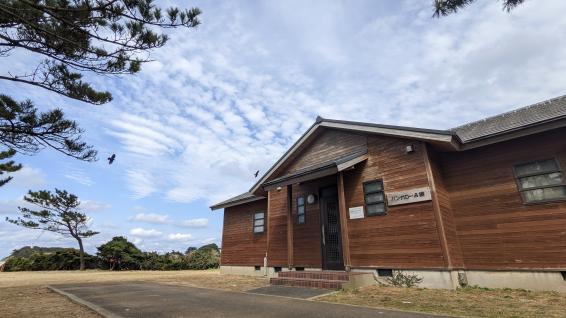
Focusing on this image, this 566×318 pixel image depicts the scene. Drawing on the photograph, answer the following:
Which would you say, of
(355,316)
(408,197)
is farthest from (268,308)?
(408,197)

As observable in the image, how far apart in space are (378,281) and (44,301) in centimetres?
940

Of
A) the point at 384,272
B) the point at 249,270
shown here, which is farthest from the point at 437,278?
the point at 249,270

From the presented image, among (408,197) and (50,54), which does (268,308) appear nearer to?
(408,197)

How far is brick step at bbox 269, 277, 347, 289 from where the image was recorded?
8.84m

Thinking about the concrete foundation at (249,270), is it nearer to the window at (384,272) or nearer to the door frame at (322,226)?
the door frame at (322,226)

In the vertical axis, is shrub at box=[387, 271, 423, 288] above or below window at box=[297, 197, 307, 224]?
below

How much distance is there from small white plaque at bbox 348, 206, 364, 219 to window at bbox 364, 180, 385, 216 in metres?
0.22

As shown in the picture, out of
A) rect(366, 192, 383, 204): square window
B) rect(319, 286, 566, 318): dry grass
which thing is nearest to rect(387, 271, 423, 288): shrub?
rect(319, 286, 566, 318): dry grass

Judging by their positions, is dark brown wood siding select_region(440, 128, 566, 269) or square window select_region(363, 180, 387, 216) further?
square window select_region(363, 180, 387, 216)

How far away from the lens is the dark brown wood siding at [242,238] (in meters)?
16.4

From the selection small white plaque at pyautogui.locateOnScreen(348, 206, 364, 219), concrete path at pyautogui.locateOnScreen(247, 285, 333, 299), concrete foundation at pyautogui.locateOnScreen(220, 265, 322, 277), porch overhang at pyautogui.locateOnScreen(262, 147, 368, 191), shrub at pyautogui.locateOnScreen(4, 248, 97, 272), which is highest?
porch overhang at pyautogui.locateOnScreen(262, 147, 368, 191)

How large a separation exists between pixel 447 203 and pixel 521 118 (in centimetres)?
352

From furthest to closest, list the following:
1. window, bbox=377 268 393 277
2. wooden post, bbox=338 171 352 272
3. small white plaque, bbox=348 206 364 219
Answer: small white plaque, bbox=348 206 364 219
wooden post, bbox=338 171 352 272
window, bbox=377 268 393 277

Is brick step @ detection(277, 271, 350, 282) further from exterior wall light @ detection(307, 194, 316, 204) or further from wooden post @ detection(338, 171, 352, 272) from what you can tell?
exterior wall light @ detection(307, 194, 316, 204)
